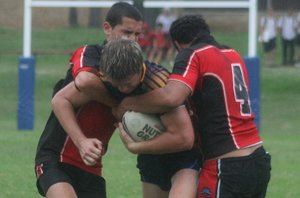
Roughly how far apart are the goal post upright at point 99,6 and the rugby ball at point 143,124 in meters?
10.9

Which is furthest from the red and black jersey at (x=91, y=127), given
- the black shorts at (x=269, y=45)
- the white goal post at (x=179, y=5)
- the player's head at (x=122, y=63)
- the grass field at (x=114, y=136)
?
the black shorts at (x=269, y=45)

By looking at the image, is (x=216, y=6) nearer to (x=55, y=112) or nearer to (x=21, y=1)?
(x=21, y=1)

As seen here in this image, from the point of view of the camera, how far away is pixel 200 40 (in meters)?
6.28

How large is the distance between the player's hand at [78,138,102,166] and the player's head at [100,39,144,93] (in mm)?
419

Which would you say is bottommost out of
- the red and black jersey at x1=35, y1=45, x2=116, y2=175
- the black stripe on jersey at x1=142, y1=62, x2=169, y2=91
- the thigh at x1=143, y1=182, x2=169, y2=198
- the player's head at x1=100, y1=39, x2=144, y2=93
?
the thigh at x1=143, y1=182, x2=169, y2=198

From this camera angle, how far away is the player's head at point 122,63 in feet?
18.2

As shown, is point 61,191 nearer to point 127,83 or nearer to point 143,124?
point 143,124

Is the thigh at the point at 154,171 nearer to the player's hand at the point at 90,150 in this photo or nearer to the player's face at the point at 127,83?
the player's hand at the point at 90,150

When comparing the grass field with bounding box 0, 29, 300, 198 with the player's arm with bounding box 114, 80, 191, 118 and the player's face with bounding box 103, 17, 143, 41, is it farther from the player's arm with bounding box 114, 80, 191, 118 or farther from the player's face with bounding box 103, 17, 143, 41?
the player's arm with bounding box 114, 80, 191, 118

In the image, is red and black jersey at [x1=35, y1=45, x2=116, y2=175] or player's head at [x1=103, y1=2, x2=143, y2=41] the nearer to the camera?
red and black jersey at [x1=35, y1=45, x2=116, y2=175]

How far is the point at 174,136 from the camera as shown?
592 centimetres

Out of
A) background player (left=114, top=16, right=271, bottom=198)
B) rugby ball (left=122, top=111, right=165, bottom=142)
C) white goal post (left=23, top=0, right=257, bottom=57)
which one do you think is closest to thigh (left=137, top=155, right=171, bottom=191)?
background player (left=114, top=16, right=271, bottom=198)

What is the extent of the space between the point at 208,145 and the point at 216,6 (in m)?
11.2

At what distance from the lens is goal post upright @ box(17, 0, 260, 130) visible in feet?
55.8
